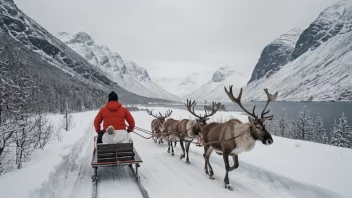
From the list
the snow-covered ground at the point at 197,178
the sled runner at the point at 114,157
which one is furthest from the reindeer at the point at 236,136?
the sled runner at the point at 114,157

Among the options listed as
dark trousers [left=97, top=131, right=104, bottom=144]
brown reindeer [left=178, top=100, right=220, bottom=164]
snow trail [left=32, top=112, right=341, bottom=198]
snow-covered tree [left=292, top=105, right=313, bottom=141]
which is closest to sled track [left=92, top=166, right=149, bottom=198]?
snow trail [left=32, top=112, right=341, bottom=198]

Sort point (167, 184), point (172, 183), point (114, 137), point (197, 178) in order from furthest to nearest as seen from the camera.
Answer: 1. point (197, 178)
2. point (114, 137)
3. point (172, 183)
4. point (167, 184)

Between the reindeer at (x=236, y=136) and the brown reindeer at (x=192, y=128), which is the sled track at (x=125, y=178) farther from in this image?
the brown reindeer at (x=192, y=128)

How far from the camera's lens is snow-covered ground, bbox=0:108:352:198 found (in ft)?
21.1

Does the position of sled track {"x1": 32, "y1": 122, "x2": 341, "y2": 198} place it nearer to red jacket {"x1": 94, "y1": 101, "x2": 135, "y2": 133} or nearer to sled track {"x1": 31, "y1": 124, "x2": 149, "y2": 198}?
sled track {"x1": 31, "y1": 124, "x2": 149, "y2": 198}

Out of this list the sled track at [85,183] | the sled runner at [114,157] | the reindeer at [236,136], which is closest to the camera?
the sled track at [85,183]

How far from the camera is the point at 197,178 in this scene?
8.68 m

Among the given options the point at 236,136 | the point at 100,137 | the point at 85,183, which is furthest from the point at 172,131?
the point at 85,183

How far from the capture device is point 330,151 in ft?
33.2

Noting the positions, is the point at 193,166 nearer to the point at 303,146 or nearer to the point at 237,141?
the point at 237,141

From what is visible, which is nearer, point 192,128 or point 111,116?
point 111,116

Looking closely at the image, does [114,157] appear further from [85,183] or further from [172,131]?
[172,131]

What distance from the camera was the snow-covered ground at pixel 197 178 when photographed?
254 inches

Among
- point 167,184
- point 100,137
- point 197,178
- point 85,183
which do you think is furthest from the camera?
point 100,137
